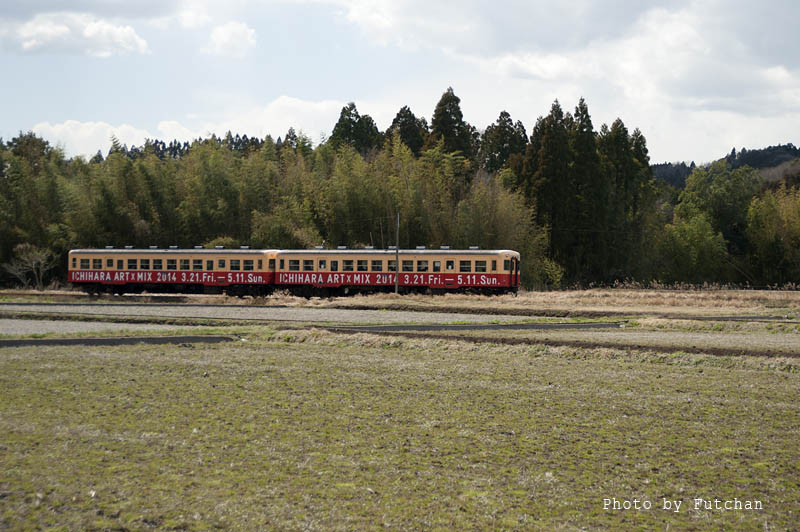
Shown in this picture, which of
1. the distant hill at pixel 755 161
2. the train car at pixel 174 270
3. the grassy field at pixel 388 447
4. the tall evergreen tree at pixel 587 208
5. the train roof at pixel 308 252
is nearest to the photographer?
the grassy field at pixel 388 447

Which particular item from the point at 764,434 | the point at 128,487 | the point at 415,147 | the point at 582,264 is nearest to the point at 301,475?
the point at 128,487

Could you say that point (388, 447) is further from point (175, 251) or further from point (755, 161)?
point (755, 161)

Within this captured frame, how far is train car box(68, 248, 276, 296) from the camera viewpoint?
38250mm

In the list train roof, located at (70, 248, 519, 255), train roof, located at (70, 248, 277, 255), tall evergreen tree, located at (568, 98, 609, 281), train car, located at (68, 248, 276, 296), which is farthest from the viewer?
tall evergreen tree, located at (568, 98, 609, 281)

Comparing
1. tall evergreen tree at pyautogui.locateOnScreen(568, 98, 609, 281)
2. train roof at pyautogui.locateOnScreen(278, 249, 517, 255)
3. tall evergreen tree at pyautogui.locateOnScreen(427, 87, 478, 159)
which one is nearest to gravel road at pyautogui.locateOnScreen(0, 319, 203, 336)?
train roof at pyautogui.locateOnScreen(278, 249, 517, 255)

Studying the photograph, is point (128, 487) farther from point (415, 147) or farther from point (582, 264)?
point (415, 147)

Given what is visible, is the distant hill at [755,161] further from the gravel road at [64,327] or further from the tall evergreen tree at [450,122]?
the gravel road at [64,327]

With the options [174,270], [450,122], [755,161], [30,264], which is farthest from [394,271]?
[755,161]

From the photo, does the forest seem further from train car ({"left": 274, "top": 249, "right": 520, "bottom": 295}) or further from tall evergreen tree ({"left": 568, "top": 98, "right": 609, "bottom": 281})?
train car ({"left": 274, "top": 249, "right": 520, "bottom": 295})

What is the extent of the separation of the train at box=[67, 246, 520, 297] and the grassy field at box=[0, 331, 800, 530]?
23.0 m

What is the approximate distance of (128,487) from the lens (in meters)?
6.08

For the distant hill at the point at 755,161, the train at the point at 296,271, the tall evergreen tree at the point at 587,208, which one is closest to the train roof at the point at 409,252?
the train at the point at 296,271

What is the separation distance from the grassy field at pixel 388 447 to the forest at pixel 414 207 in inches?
1279

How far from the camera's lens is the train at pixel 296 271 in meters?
36.1
